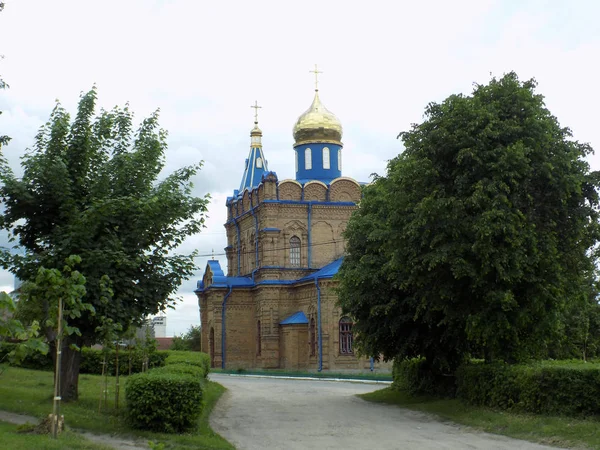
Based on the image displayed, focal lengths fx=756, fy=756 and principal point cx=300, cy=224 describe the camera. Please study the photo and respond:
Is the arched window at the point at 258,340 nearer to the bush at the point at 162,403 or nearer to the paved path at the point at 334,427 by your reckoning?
the paved path at the point at 334,427

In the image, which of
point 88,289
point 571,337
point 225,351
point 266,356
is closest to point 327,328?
point 266,356

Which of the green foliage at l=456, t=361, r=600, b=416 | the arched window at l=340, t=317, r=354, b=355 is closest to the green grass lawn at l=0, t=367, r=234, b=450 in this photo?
the green foliage at l=456, t=361, r=600, b=416

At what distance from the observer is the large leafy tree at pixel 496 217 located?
15.5 metres

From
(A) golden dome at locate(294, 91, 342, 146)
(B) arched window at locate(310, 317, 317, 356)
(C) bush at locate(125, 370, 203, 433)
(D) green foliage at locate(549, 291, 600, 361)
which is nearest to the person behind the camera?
(C) bush at locate(125, 370, 203, 433)

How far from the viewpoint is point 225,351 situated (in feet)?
144

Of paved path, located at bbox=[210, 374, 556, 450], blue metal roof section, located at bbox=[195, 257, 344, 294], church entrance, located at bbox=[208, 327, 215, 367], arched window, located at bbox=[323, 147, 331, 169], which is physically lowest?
paved path, located at bbox=[210, 374, 556, 450]

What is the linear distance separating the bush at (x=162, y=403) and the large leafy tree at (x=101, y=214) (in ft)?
5.84

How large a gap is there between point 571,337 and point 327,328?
526 inches

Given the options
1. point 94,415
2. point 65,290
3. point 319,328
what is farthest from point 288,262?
point 65,290

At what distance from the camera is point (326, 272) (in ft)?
132

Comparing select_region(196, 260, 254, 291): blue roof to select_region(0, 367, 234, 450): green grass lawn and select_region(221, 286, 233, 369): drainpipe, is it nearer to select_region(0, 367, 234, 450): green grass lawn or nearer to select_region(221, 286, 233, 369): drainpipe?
select_region(221, 286, 233, 369): drainpipe

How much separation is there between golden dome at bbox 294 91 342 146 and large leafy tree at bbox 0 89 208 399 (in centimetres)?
2931

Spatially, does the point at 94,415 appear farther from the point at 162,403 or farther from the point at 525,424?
the point at 525,424

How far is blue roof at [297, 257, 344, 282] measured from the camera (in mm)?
39594
